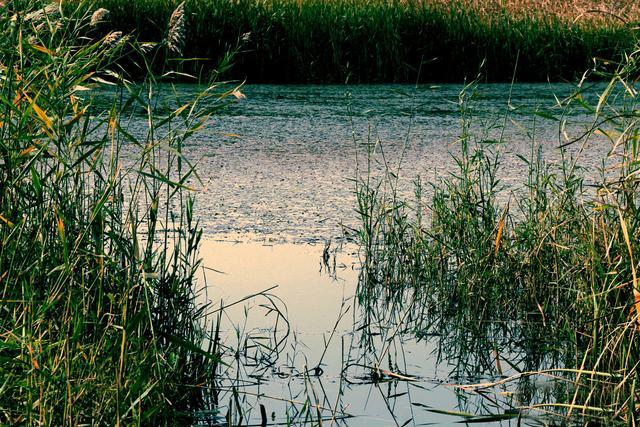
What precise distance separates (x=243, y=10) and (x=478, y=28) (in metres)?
2.15

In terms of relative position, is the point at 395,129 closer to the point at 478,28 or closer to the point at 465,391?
the point at 478,28

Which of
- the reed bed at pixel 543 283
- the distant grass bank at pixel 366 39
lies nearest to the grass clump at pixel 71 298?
the reed bed at pixel 543 283

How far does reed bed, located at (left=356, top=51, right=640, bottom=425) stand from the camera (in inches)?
96.8

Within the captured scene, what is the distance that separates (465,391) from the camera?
2572 mm

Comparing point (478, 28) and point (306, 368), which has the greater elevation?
point (478, 28)

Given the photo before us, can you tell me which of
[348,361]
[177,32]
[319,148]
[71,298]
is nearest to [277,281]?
[348,361]

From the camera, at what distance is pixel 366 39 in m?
9.15

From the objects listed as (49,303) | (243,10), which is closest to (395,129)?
(243,10)

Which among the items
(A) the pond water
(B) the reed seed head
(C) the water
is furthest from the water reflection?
(B) the reed seed head

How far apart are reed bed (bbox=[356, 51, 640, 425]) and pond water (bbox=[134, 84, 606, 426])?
6 centimetres

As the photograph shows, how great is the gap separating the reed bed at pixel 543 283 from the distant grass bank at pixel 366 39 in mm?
5425

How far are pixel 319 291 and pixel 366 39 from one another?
19.8 feet

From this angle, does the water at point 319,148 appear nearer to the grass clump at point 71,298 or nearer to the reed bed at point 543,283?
the reed bed at point 543,283

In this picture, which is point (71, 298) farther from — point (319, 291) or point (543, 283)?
point (543, 283)
